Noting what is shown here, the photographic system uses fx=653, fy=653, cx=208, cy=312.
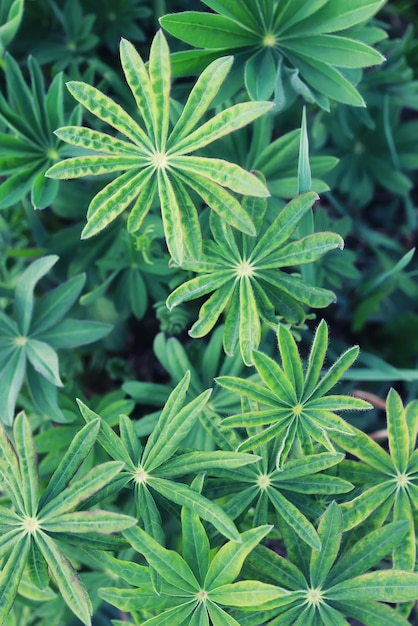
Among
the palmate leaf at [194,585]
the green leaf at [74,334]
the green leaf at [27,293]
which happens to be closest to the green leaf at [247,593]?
the palmate leaf at [194,585]

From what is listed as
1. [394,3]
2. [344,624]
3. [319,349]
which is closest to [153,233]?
[319,349]

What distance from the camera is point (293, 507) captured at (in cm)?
130

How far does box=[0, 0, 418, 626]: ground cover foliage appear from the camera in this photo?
124 cm

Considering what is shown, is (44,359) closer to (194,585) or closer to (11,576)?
(11,576)

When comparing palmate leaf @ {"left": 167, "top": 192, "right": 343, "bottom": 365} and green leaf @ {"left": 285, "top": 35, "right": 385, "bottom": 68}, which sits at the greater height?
green leaf @ {"left": 285, "top": 35, "right": 385, "bottom": 68}

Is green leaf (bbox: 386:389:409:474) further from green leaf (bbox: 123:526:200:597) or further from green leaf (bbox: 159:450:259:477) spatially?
green leaf (bbox: 123:526:200:597)

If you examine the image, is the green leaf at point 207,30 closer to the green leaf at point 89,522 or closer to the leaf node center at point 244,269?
the leaf node center at point 244,269

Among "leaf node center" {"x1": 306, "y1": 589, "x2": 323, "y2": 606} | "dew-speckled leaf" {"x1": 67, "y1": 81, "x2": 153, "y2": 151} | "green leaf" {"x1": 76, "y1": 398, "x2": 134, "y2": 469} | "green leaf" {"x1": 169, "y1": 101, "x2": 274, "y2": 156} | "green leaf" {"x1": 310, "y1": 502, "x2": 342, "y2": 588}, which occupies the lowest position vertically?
"leaf node center" {"x1": 306, "y1": 589, "x2": 323, "y2": 606}

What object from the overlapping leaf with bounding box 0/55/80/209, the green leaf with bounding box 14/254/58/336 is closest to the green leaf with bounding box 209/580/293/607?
the green leaf with bounding box 14/254/58/336

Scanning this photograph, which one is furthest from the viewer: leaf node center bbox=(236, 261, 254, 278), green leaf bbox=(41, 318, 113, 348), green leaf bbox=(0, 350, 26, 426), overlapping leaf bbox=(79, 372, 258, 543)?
A: green leaf bbox=(41, 318, 113, 348)

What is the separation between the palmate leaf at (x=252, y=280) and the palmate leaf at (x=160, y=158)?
8 cm

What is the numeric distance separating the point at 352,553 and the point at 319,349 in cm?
41

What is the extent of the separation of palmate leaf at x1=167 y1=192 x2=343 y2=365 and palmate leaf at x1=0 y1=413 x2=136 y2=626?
1.12ft

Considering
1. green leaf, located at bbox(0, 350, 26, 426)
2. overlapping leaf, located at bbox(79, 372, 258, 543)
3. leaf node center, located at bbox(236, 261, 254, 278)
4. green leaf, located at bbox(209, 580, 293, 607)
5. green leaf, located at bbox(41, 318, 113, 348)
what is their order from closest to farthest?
green leaf, located at bbox(209, 580, 293, 607), overlapping leaf, located at bbox(79, 372, 258, 543), leaf node center, located at bbox(236, 261, 254, 278), green leaf, located at bbox(0, 350, 26, 426), green leaf, located at bbox(41, 318, 113, 348)
